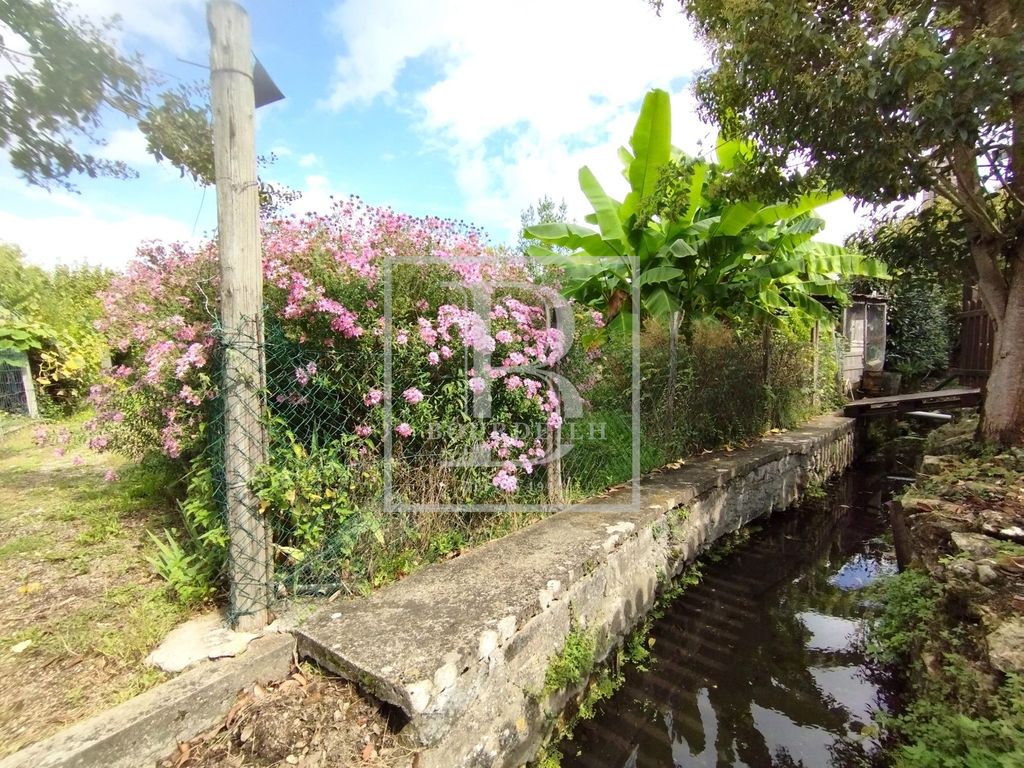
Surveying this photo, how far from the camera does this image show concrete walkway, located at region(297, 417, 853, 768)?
2.04m

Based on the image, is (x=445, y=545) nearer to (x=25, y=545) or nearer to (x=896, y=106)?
(x=25, y=545)

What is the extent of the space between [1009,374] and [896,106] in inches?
100

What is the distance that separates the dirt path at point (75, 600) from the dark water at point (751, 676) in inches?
90.8

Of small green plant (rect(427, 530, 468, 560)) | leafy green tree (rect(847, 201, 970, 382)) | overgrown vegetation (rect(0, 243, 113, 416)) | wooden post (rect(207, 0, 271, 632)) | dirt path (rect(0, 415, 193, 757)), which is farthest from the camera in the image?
overgrown vegetation (rect(0, 243, 113, 416))

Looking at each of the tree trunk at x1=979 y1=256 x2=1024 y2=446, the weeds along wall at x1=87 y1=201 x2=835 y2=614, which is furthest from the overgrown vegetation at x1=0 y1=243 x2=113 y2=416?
the tree trunk at x1=979 y1=256 x2=1024 y2=446

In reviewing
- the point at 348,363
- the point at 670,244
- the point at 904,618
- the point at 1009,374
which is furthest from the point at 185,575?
the point at 1009,374

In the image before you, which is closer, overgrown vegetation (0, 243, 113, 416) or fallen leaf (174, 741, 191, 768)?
fallen leaf (174, 741, 191, 768)

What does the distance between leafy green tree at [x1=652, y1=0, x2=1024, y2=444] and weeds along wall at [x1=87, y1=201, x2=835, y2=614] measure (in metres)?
2.06

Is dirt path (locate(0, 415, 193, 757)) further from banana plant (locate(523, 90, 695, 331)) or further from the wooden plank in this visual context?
the wooden plank

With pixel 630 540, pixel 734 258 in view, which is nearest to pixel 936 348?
pixel 734 258

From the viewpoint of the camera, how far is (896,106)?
3027 millimetres

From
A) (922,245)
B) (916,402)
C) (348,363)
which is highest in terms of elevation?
(922,245)
